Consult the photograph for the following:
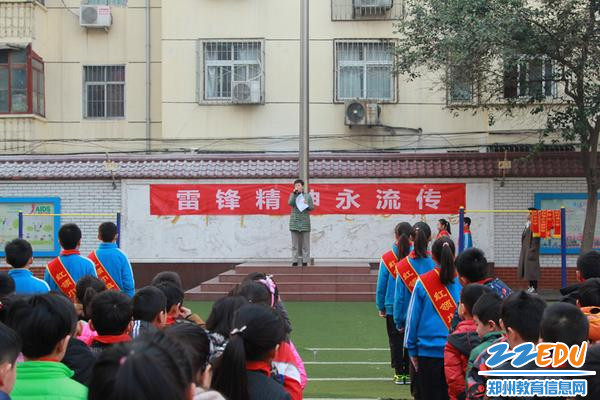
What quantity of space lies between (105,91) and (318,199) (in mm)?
6162

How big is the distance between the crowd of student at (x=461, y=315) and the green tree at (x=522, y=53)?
328 inches

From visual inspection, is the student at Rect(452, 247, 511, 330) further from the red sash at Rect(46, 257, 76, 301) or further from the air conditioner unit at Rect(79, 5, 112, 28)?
the air conditioner unit at Rect(79, 5, 112, 28)

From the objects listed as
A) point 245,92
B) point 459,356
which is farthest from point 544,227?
point 459,356

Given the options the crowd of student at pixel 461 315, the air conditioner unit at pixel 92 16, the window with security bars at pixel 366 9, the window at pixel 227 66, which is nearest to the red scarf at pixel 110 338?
the crowd of student at pixel 461 315

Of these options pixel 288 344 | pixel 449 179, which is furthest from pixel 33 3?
pixel 288 344

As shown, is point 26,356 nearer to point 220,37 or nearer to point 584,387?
point 584,387

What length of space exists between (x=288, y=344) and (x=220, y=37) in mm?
16769

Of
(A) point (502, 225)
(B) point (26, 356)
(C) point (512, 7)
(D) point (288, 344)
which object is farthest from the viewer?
(A) point (502, 225)

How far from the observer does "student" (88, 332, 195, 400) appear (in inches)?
93.7

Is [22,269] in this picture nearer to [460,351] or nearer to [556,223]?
[460,351]

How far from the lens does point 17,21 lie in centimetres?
2052

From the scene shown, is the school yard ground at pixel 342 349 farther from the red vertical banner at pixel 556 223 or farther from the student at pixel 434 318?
the red vertical banner at pixel 556 223

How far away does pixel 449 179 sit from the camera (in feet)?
62.0

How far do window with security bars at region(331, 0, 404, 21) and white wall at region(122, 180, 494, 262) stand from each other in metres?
4.68
